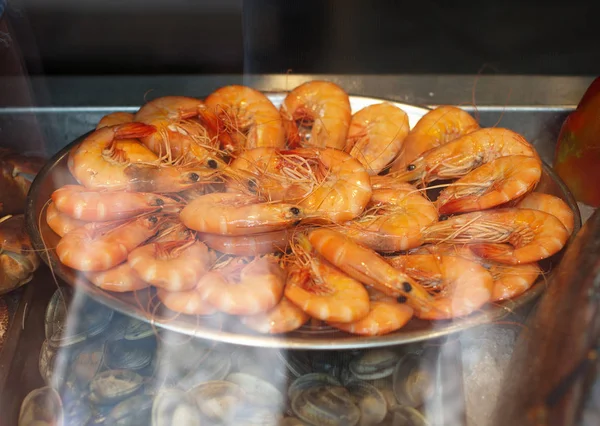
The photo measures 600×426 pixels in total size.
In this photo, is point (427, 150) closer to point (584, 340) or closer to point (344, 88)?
point (344, 88)

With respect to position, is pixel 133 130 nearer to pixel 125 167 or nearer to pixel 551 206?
pixel 125 167

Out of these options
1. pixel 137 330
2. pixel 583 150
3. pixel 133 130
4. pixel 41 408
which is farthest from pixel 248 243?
pixel 583 150

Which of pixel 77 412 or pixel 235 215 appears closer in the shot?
pixel 77 412

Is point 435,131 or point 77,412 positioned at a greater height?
point 435,131

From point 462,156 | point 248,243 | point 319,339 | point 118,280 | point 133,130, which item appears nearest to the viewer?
point 319,339

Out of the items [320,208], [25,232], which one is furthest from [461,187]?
[25,232]

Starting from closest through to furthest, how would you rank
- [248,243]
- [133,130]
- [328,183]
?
[248,243] → [328,183] → [133,130]

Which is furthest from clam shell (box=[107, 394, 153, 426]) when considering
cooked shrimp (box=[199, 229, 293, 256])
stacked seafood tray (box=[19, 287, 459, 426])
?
cooked shrimp (box=[199, 229, 293, 256])
